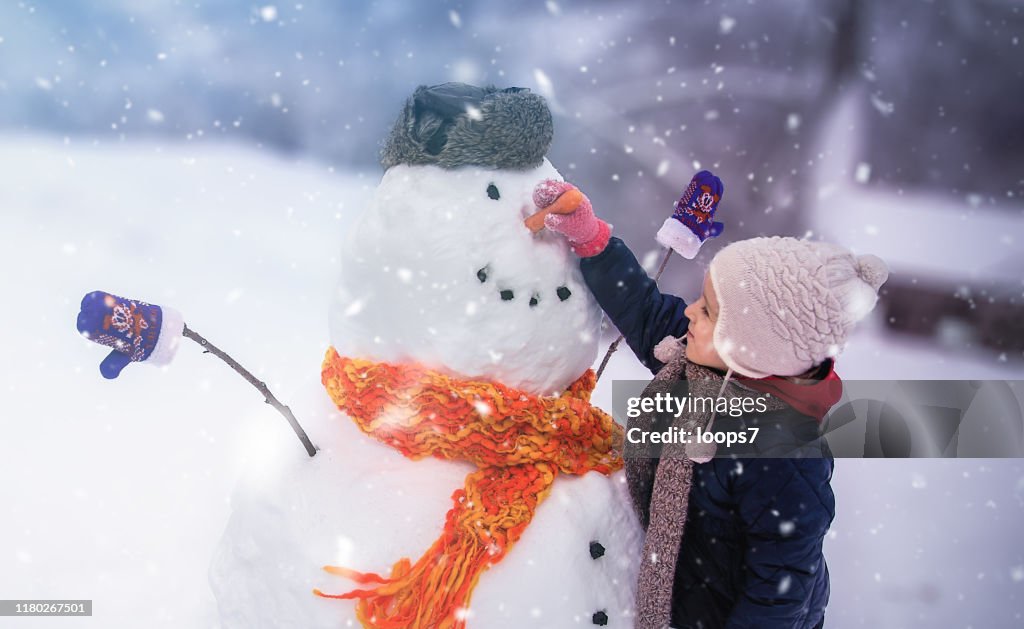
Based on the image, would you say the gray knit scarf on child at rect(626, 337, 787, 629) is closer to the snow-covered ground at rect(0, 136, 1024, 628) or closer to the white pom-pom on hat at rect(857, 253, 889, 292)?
the white pom-pom on hat at rect(857, 253, 889, 292)

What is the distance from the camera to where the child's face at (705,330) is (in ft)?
2.51

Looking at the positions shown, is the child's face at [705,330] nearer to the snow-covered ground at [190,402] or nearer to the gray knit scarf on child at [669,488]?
the gray knit scarf on child at [669,488]

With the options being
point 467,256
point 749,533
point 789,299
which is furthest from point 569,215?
point 749,533

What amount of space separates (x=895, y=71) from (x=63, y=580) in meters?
2.16

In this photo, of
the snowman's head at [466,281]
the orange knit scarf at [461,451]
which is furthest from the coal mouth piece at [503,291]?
the orange knit scarf at [461,451]

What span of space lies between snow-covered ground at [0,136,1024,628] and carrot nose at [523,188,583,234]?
1.33 feet

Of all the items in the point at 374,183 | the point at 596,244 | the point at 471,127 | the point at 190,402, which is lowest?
the point at 190,402

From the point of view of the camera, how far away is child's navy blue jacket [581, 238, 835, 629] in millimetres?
743

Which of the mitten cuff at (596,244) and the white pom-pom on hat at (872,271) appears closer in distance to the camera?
the white pom-pom on hat at (872,271)

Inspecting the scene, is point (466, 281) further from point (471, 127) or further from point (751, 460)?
point (751, 460)

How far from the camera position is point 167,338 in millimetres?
741

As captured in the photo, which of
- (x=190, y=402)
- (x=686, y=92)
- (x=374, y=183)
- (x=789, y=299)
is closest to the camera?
(x=789, y=299)

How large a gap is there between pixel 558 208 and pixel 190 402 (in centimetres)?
123

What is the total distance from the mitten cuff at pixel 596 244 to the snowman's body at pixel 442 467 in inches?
0.7
